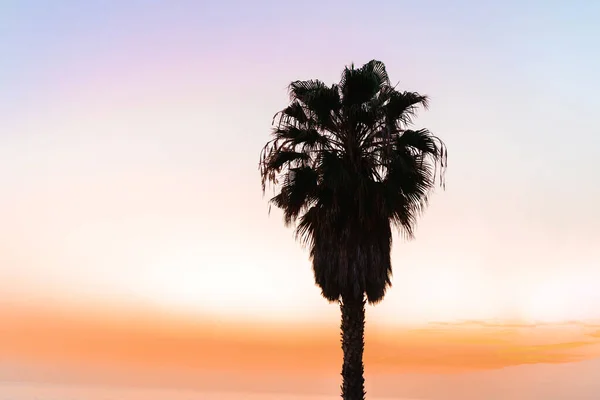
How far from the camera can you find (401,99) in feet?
128

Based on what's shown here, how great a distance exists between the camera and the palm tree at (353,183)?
3800cm

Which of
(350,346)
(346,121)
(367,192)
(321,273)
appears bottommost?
(350,346)

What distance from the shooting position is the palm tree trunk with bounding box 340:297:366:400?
3756 centimetres

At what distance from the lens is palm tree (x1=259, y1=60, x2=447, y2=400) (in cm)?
3800

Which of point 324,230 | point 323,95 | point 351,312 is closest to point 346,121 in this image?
point 323,95

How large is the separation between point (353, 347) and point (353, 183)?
5.72m

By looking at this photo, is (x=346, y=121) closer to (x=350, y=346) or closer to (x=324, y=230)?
(x=324, y=230)

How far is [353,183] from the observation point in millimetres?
38188

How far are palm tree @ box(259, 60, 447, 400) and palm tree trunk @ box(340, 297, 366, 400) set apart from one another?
0.11 feet

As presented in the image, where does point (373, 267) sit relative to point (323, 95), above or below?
below

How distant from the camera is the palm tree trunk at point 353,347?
37562mm

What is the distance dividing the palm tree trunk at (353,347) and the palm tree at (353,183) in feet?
0.11

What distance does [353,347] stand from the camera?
3769cm

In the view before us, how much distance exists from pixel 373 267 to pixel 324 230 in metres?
2.17
